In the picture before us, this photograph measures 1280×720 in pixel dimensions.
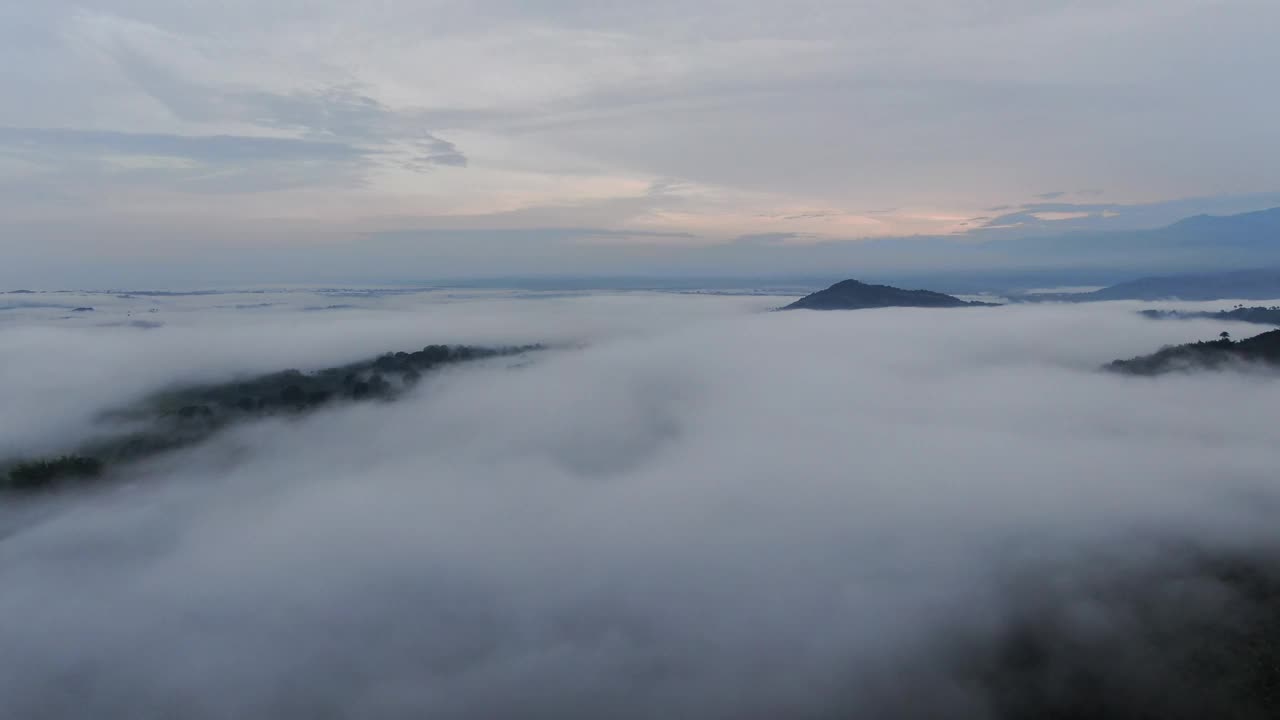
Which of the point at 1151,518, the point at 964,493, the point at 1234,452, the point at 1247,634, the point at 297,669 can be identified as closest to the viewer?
the point at 1247,634

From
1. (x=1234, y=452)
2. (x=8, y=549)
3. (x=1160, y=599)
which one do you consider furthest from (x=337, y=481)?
(x=1234, y=452)

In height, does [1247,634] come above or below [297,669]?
above

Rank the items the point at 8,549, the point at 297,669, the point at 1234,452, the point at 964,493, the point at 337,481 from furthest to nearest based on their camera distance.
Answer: the point at 337,481, the point at 1234,452, the point at 964,493, the point at 8,549, the point at 297,669

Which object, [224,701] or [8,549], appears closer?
[224,701]

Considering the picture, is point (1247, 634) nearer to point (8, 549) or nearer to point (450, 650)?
point (450, 650)

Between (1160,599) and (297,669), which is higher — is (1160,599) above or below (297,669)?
above

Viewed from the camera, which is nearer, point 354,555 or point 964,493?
point 354,555

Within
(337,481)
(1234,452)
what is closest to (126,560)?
(337,481)

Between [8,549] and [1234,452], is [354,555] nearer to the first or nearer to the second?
[8,549]

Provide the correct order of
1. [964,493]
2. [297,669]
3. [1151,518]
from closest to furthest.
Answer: [297,669] → [1151,518] → [964,493]
